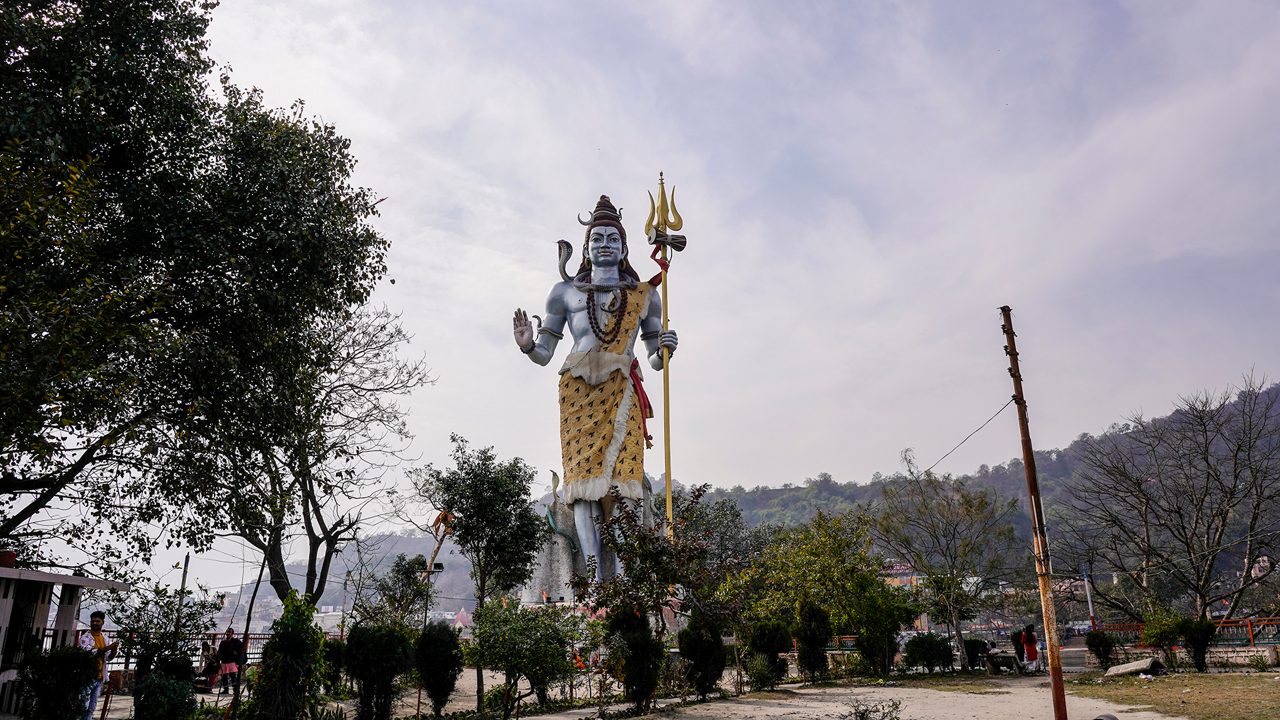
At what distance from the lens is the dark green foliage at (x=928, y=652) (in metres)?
19.7

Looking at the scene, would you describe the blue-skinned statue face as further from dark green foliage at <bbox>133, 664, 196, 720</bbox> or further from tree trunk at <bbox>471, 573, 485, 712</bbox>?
dark green foliage at <bbox>133, 664, 196, 720</bbox>

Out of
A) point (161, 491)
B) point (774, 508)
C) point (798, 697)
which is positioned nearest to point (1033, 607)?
point (798, 697)

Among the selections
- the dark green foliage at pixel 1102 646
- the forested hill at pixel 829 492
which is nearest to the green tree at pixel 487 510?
the dark green foliage at pixel 1102 646

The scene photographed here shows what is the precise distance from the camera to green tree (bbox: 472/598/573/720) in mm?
11047

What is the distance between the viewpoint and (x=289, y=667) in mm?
9031

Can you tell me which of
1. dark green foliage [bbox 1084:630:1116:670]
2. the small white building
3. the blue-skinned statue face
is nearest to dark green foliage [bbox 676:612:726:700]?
the small white building

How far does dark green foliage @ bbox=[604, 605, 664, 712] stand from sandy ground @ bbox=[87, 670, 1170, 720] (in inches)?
20.2

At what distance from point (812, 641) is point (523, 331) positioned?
31.7 ft

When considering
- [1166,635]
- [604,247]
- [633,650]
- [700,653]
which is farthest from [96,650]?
[1166,635]

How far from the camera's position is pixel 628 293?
1958cm

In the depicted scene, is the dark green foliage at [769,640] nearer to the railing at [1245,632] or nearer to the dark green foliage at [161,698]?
the railing at [1245,632]

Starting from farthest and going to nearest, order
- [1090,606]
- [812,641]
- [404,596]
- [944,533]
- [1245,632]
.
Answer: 1. [1090,606]
2. [944,533]
3. [404,596]
4. [1245,632]
5. [812,641]

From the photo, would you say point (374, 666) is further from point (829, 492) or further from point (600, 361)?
point (829, 492)

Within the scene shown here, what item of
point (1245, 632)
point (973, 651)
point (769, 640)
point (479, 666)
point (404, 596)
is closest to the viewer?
point (479, 666)
